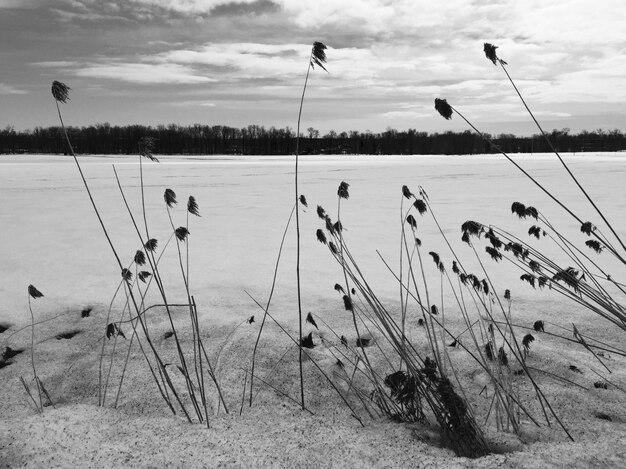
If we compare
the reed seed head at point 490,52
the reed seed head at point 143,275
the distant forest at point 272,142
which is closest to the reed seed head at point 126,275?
the reed seed head at point 143,275

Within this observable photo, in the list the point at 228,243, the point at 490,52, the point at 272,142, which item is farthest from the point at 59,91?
the point at 272,142

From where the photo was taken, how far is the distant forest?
88.5 m

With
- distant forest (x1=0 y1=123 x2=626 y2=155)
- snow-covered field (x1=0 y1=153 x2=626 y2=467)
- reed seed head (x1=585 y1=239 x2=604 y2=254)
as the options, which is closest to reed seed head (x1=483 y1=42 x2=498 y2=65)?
reed seed head (x1=585 y1=239 x2=604 y2=254)

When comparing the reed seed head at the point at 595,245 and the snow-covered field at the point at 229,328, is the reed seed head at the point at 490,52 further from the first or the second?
the snow-covered field at the point at 229,328

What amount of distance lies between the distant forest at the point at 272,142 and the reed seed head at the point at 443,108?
250 feet

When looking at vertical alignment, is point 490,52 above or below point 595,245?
above

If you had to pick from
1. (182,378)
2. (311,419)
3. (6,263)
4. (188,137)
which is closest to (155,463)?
(311,419)

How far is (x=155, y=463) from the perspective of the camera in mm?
1303

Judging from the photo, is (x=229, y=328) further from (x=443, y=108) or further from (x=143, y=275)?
(x=443, y=108)

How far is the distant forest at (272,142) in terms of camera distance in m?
88.5

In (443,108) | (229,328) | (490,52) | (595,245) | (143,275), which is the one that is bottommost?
(229,328)

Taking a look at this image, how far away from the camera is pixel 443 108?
1379 millimetres

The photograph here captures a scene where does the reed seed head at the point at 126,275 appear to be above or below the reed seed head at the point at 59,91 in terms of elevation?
below

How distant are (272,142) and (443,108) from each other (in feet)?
317
